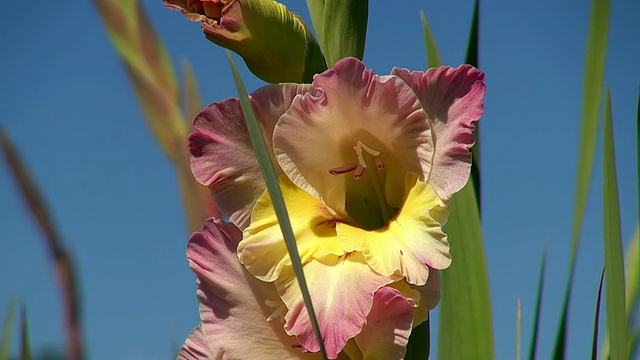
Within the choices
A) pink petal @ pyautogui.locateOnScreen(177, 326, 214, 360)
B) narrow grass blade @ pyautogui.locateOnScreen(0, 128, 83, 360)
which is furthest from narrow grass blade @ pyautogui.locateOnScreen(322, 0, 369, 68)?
narrow grass blade @ pyautogui.locateOnScreen(0, 128, 83, 360)

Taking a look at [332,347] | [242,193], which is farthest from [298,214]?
[332,347]

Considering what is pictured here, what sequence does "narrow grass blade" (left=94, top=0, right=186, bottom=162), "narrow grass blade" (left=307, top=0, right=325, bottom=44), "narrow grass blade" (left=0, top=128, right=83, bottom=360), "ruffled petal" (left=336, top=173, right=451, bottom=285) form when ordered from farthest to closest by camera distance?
1. "narrow grass blade" (left=307, top=0, right=325, bottom=44)
2. "ruffled petal" (left=336, top=173, right=451, bottom=285)
3. "narrow grass blade" (left=94, top=0, right=186, bottom=162)
4. "narrow grass blade" (left=0, top=128, right=83, bottom=360)

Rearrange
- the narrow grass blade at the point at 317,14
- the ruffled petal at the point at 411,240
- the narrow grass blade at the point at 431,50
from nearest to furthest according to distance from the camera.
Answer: the ruffled petal at the point at 411,240 → the narrow grass blade at the point at 317,14 → the narrow grass blade at the point at 431,50

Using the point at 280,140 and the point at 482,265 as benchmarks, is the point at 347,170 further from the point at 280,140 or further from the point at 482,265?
the point at 482,265

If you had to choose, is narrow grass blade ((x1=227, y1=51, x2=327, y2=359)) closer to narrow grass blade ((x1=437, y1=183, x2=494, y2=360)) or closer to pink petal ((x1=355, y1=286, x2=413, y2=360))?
pink petal ((x1=355, y1=286, x2=413, y2=360))

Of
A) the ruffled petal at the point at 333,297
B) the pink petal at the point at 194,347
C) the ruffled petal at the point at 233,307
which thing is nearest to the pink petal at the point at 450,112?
the ruffled petal at the point at 333,297

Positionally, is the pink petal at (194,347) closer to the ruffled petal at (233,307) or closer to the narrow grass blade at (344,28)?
the ruffled petal at (233,307)

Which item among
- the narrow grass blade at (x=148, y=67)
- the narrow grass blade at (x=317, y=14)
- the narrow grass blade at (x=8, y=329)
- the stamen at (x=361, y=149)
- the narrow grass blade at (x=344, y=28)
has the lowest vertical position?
the narrow grass blade at (x=8, y=329)
